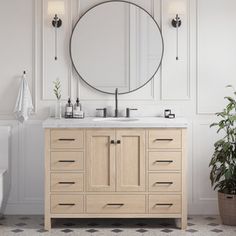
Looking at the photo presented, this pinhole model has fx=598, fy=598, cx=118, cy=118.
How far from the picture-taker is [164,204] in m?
4.84

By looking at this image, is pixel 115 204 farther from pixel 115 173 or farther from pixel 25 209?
pixel 25 209

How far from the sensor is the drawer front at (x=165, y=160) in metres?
4.81

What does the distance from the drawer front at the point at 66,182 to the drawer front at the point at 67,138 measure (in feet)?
0.77

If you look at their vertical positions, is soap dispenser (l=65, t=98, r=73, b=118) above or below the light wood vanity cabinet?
above

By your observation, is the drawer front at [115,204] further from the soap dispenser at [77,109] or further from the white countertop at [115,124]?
the soap dispenser at [77,109]

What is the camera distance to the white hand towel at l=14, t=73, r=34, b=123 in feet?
17.2

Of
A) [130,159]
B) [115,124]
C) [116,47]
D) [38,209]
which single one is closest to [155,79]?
[116,47]

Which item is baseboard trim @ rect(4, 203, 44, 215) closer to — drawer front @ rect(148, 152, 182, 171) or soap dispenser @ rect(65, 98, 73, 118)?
soap dispenser @ rect(65, 98, 73, 118)

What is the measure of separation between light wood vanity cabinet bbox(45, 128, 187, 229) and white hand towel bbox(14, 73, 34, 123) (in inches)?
21.3

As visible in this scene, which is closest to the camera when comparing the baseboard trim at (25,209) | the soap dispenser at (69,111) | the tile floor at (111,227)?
the tile floor at (111,227)

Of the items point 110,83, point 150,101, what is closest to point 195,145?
point 150,101

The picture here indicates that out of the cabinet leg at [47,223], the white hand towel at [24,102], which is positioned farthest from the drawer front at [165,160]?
the white hand towel at [24,102]

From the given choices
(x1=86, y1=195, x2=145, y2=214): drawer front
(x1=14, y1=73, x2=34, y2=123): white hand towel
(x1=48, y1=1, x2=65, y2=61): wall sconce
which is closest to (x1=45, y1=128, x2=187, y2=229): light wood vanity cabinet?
(x1=86, y1=195, x2=145, y2=214): drawer front

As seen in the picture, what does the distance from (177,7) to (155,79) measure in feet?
2.19
